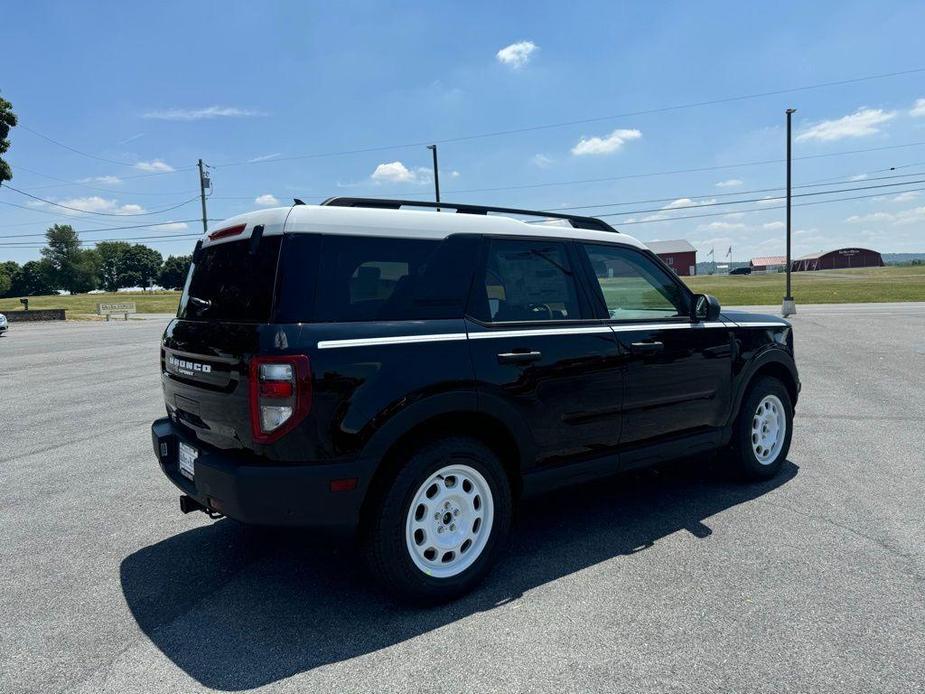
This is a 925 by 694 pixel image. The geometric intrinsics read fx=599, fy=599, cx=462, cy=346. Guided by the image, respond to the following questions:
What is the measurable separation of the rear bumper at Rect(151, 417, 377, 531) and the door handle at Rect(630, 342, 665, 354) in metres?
1.85

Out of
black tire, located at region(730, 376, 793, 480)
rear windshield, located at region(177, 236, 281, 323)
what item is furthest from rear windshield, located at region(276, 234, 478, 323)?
black tire, located at region(730, 376, 793, 480)

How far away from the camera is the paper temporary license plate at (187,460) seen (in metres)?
3.01

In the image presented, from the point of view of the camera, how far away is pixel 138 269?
12812 centimetres

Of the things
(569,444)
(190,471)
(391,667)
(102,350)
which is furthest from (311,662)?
(102,350)

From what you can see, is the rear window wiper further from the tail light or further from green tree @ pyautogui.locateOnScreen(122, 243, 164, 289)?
green tree @ pyautogui.locateOnScreen(122, 243, 164, 289)

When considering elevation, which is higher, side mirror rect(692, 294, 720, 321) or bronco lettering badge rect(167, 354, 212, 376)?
side mirror rect(692, 294, 720, 321)

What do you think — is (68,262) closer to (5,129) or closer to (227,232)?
(5,129)

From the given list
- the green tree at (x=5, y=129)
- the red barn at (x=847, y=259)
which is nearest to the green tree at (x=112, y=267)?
the green tree at (x=5, y=129)

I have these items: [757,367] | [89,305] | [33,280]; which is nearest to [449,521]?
[757,367]

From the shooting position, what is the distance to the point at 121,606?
3.01 metres

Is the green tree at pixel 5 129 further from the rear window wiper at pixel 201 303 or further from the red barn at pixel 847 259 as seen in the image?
the red barn at pixel 847 259

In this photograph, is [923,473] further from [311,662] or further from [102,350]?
[102,350]

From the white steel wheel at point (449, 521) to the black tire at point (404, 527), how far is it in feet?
0.10

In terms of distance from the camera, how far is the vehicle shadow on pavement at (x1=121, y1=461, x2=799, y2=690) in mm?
2617
